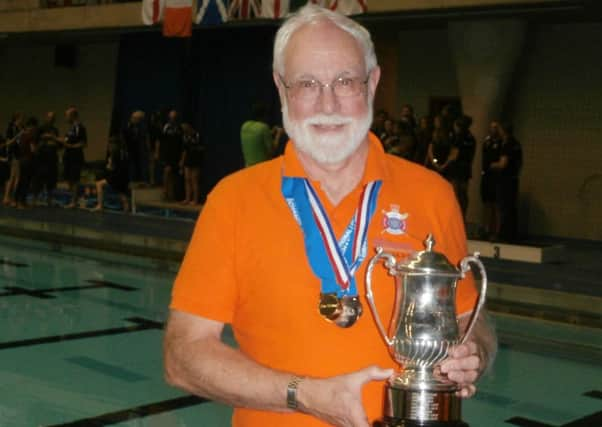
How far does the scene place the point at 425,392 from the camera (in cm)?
182

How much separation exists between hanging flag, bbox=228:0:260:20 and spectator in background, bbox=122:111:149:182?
2.89 metres

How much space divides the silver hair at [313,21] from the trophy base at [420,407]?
2.30 ft

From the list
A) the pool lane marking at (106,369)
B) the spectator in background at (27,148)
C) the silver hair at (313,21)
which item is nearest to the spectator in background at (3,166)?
the spectator in background at (27,148)

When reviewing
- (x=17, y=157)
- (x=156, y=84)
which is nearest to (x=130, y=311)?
(x=17, y=157)

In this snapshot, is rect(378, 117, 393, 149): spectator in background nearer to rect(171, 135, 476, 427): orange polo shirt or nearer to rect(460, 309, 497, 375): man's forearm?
rect(460, 309, 497, 375): man's forearm

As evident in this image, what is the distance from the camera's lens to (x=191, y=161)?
16266 millimetres

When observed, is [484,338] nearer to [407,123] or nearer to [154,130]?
[407,123]

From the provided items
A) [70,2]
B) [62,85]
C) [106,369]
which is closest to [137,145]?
[70,2]

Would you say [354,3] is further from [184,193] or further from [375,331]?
[375,331]

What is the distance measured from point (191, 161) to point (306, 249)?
1441cm

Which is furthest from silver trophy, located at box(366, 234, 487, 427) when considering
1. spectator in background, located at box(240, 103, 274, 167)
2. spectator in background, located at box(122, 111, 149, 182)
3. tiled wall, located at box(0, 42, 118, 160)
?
tiled wall, located at box(0, 42, 118, 160)

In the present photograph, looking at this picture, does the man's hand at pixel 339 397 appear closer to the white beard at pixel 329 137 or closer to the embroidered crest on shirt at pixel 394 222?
the embroidered crest on shirt at pixel 394 222

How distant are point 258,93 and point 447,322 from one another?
16.3 meters

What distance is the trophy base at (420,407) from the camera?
181 cm
